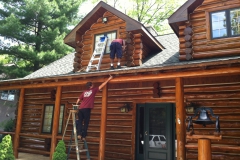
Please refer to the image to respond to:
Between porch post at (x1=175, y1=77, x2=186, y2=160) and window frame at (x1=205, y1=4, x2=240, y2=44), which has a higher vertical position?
window frame at (x1=205, y1=4, x2=240, y2=44)

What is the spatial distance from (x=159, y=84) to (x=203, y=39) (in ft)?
7.27

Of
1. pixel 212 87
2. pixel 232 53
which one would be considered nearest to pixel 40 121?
pixel 212 87

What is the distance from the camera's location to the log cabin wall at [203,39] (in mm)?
7648

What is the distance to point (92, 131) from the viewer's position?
32.6 ft

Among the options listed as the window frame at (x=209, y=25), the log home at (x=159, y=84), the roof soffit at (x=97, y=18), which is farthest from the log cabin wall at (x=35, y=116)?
the window frame at (x=209, y=25)

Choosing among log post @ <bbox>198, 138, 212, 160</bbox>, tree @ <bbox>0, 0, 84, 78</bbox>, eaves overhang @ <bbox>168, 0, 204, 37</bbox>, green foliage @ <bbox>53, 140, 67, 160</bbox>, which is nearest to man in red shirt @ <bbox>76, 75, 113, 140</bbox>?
green foliage @ <bbox>53, 140, 67, 160</bbox>

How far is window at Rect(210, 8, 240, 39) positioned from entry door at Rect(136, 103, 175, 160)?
120 inches

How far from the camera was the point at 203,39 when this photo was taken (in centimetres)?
815

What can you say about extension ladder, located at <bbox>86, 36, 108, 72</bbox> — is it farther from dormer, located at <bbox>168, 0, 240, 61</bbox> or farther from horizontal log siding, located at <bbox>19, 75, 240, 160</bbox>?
dormer, located at <bbox>168, 0, 240, 61</bbox>

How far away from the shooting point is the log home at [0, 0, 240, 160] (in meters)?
6.70

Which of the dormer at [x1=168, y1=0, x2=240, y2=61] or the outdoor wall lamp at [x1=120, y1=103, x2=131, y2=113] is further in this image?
the outdoor wall lamp at [x1=120, y1=103, x2=131, y2=113]

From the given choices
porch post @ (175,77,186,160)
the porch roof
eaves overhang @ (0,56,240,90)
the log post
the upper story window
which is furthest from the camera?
the upper story window

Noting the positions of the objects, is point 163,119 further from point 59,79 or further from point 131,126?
point 59,79

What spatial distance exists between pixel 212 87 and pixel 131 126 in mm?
3314
